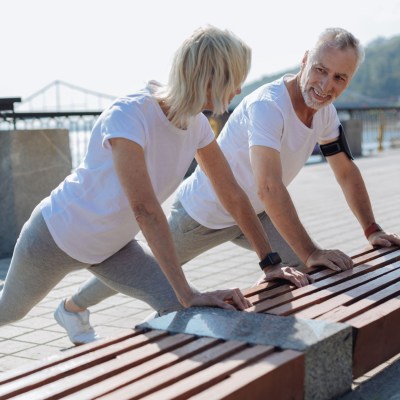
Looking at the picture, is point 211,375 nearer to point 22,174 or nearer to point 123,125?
point 123,125

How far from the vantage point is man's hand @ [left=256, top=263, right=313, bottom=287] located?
3621 millimetres

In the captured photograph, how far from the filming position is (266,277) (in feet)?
12.2

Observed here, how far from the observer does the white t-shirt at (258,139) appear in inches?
157

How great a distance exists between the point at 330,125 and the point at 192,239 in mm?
987

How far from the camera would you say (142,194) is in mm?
3088

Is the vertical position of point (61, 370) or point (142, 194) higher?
point (142, 194)

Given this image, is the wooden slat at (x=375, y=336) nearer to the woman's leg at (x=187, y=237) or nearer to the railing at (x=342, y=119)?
the woman's leg at (x=187, y=237)

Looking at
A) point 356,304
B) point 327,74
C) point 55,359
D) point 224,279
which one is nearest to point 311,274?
point 356,304

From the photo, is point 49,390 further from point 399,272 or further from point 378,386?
point 399,272

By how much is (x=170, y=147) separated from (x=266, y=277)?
0.79 metres

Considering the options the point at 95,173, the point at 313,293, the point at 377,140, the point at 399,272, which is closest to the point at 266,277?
the point at 313,293

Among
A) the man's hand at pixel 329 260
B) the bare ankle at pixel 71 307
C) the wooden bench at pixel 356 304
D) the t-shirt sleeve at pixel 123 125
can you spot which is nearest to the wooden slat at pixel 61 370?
the wooden bench at pixel 356 304

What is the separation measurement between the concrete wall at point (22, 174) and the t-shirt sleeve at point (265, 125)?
4.43 meters

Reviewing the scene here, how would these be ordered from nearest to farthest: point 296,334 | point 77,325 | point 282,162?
point 296,334
point 282,162
point 77,325
